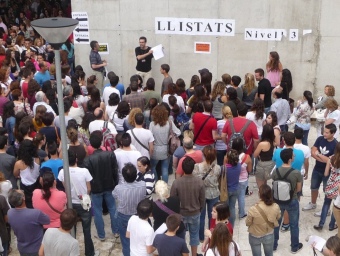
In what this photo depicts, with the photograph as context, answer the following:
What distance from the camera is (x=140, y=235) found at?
5844 millimetres

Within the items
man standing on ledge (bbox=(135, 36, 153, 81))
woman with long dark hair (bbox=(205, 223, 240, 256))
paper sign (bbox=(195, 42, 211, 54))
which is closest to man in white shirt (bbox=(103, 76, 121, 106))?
man standing on ledge (bbox=(135, 36, 153, 81))

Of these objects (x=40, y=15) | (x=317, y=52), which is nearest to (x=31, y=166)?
(x=317, y=52)

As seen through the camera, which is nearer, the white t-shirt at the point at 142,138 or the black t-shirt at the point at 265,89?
the white t-shirt at the point at 142,138

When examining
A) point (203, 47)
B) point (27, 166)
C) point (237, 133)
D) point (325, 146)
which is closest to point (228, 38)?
point (203, 47)

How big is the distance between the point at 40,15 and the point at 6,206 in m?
13.8

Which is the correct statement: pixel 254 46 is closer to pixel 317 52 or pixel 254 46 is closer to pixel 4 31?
pixel 317 52

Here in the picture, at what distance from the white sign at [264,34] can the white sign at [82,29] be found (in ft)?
13.1

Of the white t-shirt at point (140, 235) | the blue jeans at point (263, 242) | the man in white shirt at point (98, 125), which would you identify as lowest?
the blue jeans at point (263, 242)

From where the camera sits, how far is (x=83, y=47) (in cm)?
1332

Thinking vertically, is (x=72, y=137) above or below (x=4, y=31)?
below

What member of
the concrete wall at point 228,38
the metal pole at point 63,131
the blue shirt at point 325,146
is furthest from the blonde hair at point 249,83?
the metal pole at point 63,131

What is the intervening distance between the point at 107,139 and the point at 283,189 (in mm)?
2780

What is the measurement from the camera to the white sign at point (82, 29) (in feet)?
42.8

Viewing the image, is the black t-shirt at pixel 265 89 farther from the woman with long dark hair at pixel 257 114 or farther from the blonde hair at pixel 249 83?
the woman with long dark hair at pixel 257 114
